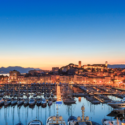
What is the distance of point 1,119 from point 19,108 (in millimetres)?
3132

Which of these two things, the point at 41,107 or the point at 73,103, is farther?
the point at 73,103

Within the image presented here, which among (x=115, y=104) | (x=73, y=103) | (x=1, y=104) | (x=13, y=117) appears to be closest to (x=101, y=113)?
(x=115, y=104)

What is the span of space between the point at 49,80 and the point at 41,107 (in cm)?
3910

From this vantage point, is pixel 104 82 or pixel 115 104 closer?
pixel 115 104

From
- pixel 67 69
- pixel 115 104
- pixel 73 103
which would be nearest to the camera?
pixel 115 104

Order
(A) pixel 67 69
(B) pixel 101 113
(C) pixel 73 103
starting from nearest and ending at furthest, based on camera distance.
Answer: (B) pixel 101 113
(C) pixel 73 103
(A) pixel 67 69

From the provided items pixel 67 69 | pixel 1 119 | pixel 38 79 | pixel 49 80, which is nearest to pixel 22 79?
pixel 38 79

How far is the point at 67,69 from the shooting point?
74.6 metres

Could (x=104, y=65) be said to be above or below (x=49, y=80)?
above

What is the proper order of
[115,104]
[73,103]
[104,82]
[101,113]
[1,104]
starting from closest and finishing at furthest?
[101,113]
[115,104]
[1,104]
[73,103]
[104,82]

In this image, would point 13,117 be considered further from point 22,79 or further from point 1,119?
point 22,79

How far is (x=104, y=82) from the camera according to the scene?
5012 centimetres

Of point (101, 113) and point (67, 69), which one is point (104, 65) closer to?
point (67, 69)

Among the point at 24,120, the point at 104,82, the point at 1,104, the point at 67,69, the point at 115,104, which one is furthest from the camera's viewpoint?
the point at 67,69
